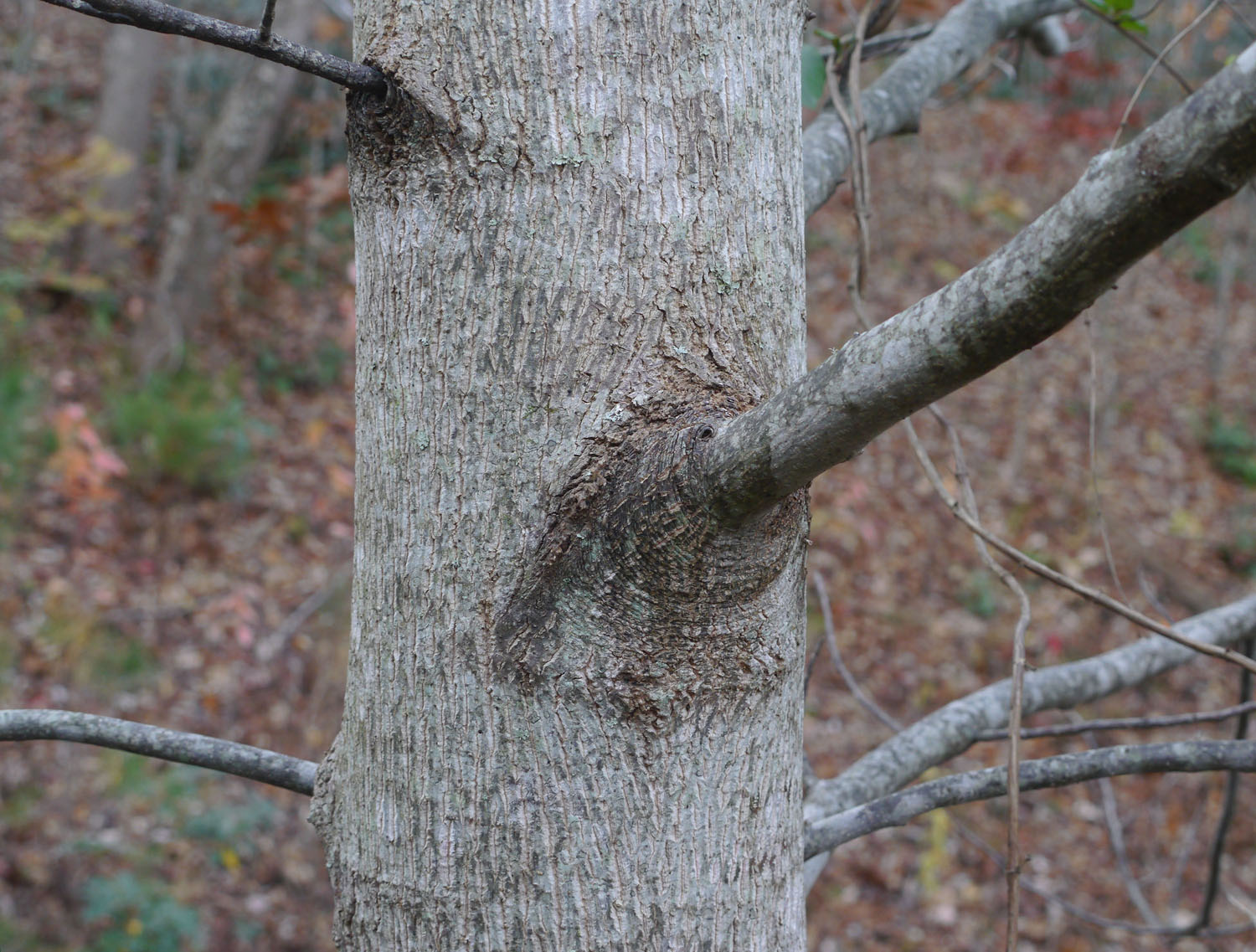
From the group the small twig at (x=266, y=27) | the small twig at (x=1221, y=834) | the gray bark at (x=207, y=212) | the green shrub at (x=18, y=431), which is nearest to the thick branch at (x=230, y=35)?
the small twig at (x=266, y=27)

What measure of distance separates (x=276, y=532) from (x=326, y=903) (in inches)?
96.1

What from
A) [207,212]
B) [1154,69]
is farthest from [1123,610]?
[207,212]

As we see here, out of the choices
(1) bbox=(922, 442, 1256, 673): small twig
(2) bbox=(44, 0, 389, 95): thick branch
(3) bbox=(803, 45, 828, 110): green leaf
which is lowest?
(1) bbox=(922, 442, 1256, 673): small twig

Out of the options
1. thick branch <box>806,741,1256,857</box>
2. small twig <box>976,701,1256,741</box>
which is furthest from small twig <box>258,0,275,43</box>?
small twig <box>976,701,1256,741</box>

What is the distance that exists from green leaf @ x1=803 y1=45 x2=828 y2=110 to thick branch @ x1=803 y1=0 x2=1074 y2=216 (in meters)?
0.04

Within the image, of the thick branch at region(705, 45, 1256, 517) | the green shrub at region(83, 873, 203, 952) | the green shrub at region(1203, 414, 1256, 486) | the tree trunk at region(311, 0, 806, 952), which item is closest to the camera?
the thick branch at region(705, 45, 1256, 517)

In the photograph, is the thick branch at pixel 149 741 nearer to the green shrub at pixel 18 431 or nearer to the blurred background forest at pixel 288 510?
the blurred background forest at pixel 288 510

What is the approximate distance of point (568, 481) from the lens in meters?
0.81

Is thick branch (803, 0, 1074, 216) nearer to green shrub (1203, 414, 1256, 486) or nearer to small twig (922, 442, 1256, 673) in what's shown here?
small twig (922, 442, 1256, 673)

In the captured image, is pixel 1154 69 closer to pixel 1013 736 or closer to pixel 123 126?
pixel 1013 736

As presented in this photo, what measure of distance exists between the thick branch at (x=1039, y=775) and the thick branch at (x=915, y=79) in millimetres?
784

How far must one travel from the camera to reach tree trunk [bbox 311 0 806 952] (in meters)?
0.80

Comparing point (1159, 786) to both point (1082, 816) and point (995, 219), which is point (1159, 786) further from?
point (995, 219)

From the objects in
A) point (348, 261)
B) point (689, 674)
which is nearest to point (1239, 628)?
point (689, 674)
